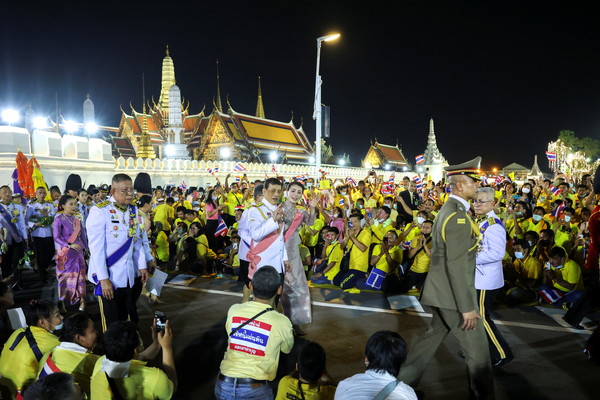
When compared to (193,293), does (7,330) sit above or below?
Answer: above

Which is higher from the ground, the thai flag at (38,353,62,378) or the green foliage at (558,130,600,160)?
the green foliage at (558,130,600,160)

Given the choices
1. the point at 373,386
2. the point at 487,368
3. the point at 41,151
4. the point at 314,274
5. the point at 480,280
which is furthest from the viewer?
the point at 41,151

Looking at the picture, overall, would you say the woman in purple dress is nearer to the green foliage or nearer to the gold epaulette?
the gold epaulette

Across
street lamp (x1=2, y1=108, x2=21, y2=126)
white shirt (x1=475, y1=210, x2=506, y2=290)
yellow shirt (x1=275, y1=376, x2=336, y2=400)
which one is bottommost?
yellow shirt (x1=275, y1=376, x2=336, y2=400)

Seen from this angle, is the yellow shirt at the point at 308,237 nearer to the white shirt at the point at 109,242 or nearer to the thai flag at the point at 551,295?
the thai flag at the point at 551,295

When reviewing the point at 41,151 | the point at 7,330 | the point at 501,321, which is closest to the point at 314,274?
the point at 501,321

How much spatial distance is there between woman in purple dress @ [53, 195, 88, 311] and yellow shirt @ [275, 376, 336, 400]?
4499 millimetres

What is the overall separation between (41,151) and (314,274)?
42.8 feet

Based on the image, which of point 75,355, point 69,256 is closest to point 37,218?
point 69,256

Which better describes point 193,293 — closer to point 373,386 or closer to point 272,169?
point 373,386

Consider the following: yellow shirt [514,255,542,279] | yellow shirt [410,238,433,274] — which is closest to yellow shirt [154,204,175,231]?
yellow shirt [410,238,433,274]

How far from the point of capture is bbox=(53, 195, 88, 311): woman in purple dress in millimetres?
5609

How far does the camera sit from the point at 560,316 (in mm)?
5137

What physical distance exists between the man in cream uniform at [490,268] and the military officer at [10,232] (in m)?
7.11
